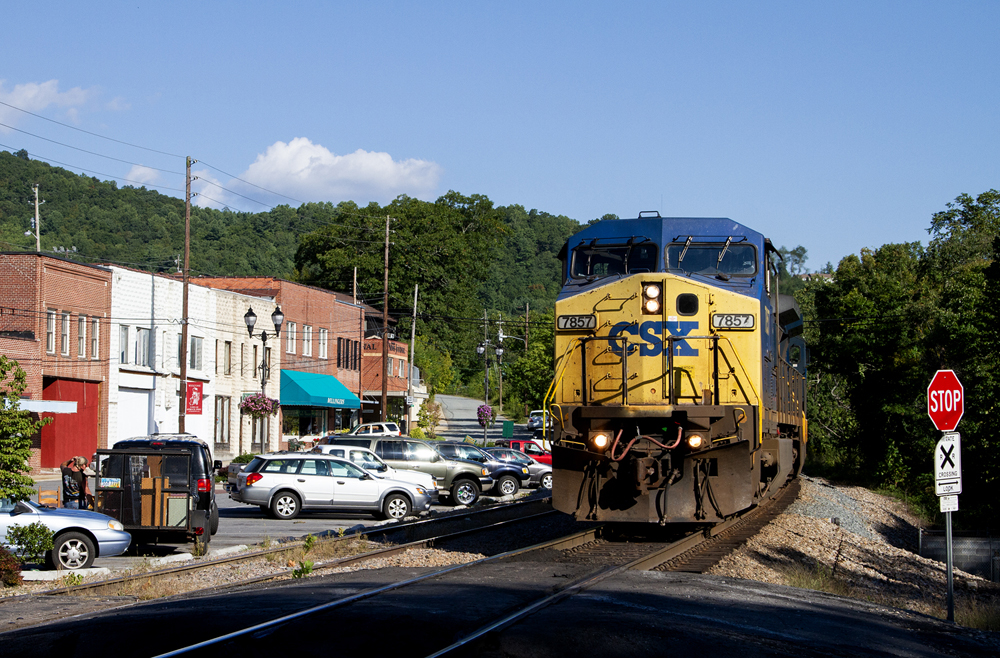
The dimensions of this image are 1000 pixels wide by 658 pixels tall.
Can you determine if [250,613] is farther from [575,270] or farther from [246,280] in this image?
[246,280]

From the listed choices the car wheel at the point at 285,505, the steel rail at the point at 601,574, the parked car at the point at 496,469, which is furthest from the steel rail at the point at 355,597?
the parked car at the point at 496,469

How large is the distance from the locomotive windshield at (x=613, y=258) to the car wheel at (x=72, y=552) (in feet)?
27.8

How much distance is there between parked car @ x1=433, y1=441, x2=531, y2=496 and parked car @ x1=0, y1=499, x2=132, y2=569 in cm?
1427

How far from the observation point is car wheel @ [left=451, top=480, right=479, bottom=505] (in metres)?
25.6

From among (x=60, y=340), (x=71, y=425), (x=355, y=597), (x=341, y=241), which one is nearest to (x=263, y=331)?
(x=60, y=340)

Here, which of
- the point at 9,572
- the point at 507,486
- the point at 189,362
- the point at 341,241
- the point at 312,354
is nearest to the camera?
the point at 9,572

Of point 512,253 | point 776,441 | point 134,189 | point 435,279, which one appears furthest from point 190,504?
point 512,253

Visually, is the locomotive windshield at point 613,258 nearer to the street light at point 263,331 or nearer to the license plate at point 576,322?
the license plate at point 576,322

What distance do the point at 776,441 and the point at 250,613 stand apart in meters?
9.12

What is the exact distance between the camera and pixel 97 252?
332ft

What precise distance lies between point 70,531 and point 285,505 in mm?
7838

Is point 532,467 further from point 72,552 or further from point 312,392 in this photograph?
point 72,552

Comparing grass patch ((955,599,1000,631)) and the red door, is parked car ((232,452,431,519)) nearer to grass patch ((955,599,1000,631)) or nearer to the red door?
grass patch ((955,599,1000,631))

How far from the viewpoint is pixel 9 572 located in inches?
477
